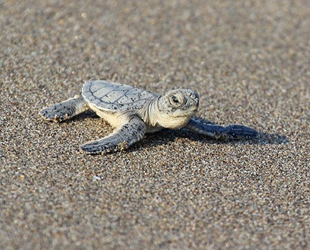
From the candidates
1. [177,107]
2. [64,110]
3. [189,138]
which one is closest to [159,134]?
[189,138]

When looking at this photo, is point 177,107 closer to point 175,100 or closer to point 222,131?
point 175,100

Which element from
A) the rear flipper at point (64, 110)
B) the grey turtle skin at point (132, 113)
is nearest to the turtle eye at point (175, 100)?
the grey turtle skin at point (132, 113)

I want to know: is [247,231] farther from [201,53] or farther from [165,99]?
[201,53]

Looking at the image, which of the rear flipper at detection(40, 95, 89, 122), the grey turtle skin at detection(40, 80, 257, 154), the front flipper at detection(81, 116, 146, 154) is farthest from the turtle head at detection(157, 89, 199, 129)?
the rear flipper at detection(40, 95, 89, 122)

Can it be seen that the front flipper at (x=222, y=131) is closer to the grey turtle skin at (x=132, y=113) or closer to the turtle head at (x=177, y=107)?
the grey turtle skin at (x=132, y=113)

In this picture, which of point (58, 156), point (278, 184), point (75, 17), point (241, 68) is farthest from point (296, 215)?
point (75, 17)

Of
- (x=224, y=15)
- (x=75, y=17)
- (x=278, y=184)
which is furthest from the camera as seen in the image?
(x=224, y=15)

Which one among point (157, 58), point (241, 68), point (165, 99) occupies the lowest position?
point (241, 68)
